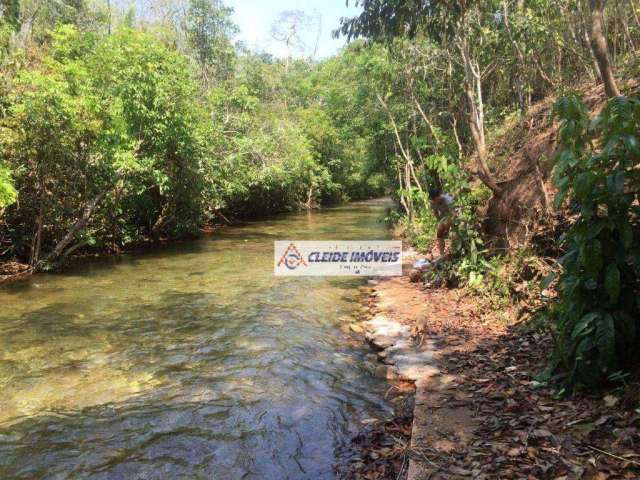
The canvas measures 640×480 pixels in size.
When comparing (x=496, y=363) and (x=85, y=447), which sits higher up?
(x=496, y=363)

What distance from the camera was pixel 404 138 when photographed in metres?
19.4

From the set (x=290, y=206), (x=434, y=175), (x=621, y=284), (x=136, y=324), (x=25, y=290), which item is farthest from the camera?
(x=290, y=206)

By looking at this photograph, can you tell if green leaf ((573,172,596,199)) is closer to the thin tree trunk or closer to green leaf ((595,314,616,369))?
green leaf ((595,314,616,369))

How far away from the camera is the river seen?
383cm

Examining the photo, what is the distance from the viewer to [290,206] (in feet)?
100

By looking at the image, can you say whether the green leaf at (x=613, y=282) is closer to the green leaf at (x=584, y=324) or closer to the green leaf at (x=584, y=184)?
the green leaf at (x=584, y=324)

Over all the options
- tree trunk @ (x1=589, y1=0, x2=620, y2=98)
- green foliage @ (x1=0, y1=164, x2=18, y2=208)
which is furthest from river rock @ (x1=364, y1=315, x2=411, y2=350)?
green foliage @ (x1=0, y1=164, x2=18, y2=208)

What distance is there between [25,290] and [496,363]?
931 cm

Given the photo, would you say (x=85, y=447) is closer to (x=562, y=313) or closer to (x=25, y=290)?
(x=562, y=313)

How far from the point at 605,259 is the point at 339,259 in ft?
30.8

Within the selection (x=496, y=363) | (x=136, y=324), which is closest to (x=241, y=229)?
(x=136, y=324)

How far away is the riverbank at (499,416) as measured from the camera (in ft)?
9.34

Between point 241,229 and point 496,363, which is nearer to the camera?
point 496,363

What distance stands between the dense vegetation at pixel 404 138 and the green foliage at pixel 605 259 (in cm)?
1
